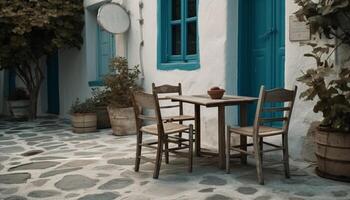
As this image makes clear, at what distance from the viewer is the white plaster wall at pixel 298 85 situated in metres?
4.43

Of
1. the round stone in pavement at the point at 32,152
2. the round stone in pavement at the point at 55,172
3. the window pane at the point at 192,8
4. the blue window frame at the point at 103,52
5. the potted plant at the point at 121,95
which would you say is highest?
the window pane at the point at 192,8

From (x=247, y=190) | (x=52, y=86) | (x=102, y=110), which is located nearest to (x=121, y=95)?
(x=102, y=110)

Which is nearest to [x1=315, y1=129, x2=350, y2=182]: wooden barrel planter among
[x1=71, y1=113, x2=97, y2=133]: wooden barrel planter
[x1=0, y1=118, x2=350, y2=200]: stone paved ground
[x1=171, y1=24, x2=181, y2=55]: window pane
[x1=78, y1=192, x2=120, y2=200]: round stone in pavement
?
[x1=0, y1=118, x2=350, y2=200]: stone paved ground

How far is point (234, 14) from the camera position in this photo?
18.1 ft

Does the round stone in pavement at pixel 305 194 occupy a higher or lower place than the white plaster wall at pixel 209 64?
lower

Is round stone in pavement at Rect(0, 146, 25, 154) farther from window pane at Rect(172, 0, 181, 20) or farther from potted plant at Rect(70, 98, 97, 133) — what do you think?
window pane at Rect(172, 0, 181, 20)

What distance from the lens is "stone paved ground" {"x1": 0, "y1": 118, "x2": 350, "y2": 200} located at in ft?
11.6

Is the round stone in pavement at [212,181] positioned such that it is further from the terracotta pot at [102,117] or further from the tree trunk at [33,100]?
the tree trunk at [33,100]

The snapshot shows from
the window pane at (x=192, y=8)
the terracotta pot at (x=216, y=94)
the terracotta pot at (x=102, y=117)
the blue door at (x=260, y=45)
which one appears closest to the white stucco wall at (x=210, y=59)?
the blue door at (x=260, y=45)

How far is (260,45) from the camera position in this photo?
214 inches

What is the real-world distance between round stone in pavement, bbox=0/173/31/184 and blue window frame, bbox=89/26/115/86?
14.5 ft

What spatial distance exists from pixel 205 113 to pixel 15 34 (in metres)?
4.85

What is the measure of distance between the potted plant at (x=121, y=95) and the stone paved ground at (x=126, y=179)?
1.06 metres

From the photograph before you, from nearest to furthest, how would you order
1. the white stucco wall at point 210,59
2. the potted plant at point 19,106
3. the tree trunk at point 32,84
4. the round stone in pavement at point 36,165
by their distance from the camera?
the white stucco wall at point 210,59 → the round stone in pavement at point 36,165 → the tree trunk at point 32,84 → the potted plant at point 19,106
